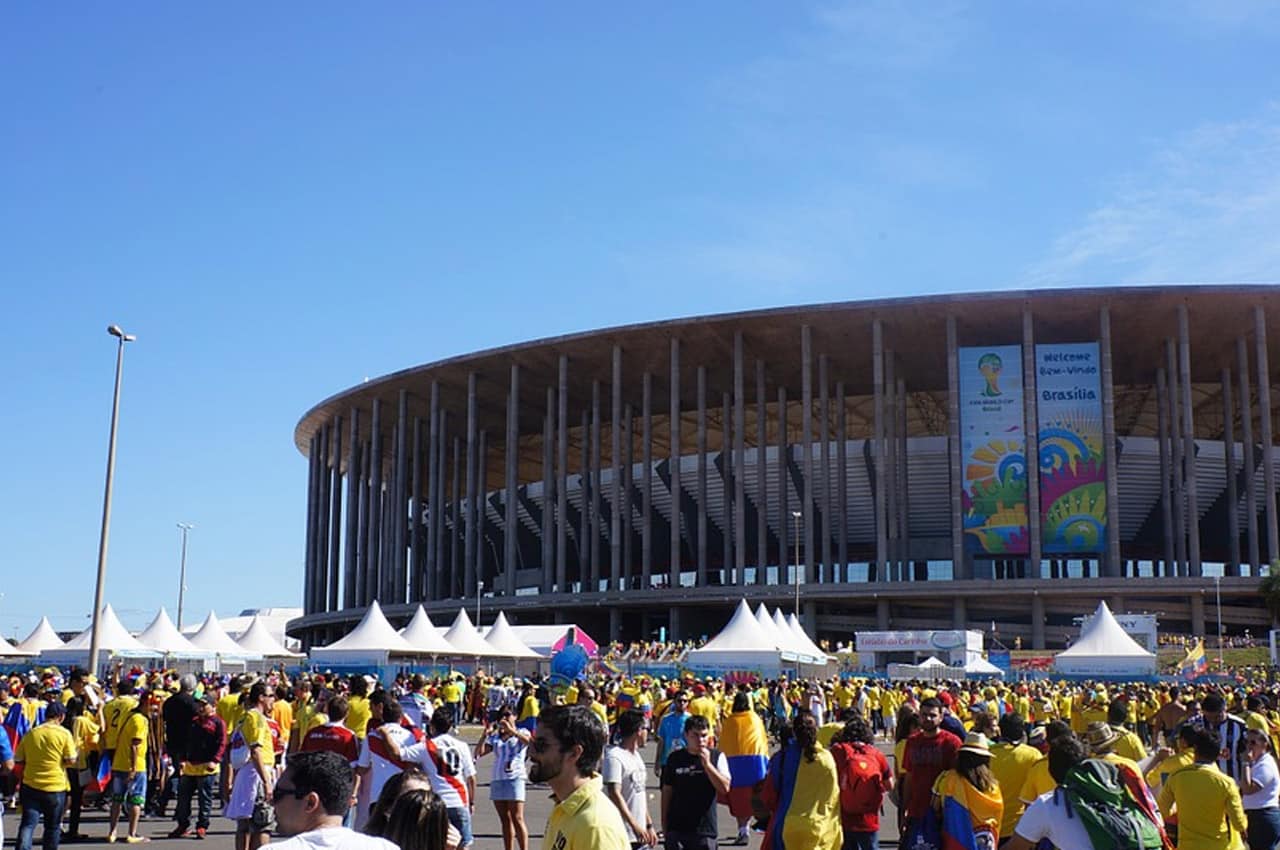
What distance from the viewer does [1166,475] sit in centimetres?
6750

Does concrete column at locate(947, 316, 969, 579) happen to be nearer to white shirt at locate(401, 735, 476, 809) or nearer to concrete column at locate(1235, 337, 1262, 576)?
concrete column at locate(1235, 337, 1262, 576)

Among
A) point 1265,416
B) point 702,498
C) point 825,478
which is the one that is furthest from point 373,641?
point 1265,416

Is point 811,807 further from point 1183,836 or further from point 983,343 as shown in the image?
point 983,343

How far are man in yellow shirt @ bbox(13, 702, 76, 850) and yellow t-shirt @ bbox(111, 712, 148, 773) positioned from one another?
2.27 metres

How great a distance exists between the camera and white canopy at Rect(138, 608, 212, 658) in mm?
39562

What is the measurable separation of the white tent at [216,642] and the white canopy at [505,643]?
7.97m

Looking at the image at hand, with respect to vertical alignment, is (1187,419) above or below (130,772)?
above

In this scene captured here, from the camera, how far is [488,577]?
328 ft

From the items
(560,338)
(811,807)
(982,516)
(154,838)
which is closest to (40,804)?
(154,838)

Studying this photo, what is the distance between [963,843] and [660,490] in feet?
252

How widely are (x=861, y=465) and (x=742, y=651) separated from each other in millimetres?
40018

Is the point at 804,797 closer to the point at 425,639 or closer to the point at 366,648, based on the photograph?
the point at 366,648

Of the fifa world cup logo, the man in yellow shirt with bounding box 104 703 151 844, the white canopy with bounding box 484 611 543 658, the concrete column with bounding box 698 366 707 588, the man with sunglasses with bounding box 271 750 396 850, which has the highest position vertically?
the fifa world cup logo

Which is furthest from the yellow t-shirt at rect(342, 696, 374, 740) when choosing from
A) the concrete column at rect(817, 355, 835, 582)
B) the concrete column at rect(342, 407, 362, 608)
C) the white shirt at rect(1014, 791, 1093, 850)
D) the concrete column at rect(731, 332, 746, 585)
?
the concrete column at rect(342, 407, 362, 608)
